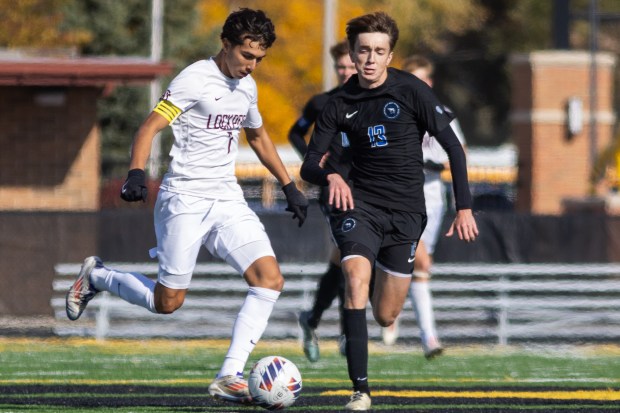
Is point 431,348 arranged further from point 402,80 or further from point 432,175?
point 402,80

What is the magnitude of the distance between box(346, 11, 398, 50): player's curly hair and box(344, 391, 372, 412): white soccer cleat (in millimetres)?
1984

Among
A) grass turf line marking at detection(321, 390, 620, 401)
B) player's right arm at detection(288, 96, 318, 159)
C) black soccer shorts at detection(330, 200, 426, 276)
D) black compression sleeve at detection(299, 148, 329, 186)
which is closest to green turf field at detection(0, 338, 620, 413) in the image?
grass turf line marking at detection(321, 390, 620, 401)

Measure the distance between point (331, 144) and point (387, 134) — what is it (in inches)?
78.4

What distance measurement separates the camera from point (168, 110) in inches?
347

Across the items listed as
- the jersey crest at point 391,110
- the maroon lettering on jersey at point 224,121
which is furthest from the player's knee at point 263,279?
the jersey crest at point 391,110

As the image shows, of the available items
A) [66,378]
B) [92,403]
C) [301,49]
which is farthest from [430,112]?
[301,49]

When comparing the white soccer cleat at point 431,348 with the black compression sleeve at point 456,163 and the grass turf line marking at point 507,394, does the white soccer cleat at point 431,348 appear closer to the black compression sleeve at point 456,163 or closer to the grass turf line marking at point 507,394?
the grass turf line marking at point 507,394

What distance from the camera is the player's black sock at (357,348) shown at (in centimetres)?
851

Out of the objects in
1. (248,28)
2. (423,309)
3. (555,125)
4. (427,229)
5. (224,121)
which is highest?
(248,28)

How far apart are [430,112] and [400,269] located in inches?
36.6

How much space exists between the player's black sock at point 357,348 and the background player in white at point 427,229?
3.56m

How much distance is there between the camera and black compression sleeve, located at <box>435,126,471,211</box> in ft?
29.3

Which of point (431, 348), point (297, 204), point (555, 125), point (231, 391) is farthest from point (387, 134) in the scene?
point (555, 125)

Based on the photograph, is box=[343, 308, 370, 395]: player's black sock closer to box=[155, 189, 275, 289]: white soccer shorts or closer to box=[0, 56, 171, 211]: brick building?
box=[155, 189, 275, 289]: white soccer shorts
